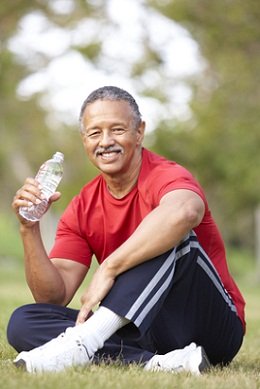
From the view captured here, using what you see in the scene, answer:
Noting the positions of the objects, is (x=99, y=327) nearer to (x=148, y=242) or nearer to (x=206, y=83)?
(x=148, y=242)

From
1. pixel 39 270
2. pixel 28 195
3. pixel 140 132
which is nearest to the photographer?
pixel 28 195

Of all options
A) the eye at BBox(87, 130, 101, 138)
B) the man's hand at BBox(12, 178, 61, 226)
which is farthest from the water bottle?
the eye at BBox(87, 130, 101, 138)

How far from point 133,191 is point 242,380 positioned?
1.12 m

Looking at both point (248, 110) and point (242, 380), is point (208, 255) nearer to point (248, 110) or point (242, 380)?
point (242, 380)

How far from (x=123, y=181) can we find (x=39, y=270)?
0.62 meters

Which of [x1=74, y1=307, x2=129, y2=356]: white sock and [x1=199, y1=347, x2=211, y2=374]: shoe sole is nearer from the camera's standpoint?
[x1=74, y1=307, x2=129, y2=356]: white sock

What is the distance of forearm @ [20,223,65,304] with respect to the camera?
433 cm

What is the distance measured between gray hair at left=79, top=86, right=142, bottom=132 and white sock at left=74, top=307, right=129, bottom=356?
108 centimetres

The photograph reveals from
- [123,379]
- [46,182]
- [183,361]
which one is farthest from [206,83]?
[123,379]

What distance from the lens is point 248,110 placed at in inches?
858

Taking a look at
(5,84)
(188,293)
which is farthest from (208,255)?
(5,84)

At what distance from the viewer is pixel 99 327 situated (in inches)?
155

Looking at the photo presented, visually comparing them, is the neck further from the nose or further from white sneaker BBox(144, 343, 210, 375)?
white sneaker BBox(144, 343, 210, 375)

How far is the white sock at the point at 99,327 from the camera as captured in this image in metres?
3.94
